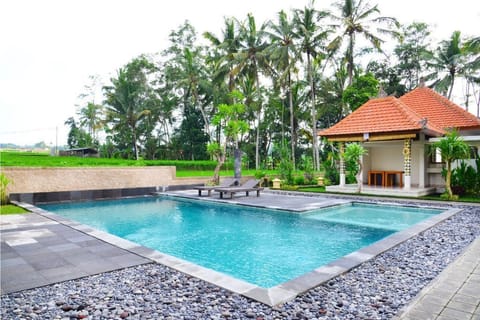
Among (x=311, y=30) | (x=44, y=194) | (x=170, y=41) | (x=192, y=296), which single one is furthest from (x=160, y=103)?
(x=192, y=296)

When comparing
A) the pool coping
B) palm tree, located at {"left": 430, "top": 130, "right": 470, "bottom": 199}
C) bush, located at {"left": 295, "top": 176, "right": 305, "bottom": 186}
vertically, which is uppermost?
palm tree, located at {"left": 430, "top": 130, "right": 470, "bottom": 199}

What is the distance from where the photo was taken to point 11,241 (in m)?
5.25

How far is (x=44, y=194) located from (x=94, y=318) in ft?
37.1

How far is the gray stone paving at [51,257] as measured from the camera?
361 cm

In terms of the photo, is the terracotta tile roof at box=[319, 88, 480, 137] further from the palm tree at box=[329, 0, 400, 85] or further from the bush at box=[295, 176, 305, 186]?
the palm tree at box=[329, 0, 400, 85]

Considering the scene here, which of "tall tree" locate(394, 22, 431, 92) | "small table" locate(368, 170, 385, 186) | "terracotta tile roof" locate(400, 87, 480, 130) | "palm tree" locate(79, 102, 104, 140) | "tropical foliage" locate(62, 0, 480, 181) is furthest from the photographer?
"palm tree" locate(79, 102, 104, 140)

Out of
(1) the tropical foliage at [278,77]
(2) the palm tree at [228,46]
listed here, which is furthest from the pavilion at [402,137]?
(2) the palm tree at [228,46]

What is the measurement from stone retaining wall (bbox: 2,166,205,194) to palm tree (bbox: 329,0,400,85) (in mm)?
13242

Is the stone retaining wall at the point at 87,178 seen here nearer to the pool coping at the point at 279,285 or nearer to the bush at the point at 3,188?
the bush at the point at 3,188

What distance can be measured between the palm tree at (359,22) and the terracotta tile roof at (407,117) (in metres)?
5.33

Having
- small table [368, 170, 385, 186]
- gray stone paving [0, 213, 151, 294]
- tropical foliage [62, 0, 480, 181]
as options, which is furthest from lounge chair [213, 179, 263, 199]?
gray stone paving [0, 213, 151, 294]

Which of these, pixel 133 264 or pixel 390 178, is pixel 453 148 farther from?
pixel 133 264

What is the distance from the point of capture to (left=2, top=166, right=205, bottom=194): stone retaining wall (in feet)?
38.3

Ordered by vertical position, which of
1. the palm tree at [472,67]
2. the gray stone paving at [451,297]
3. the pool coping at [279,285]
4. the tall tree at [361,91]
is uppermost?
the palm tree at [472,67]
